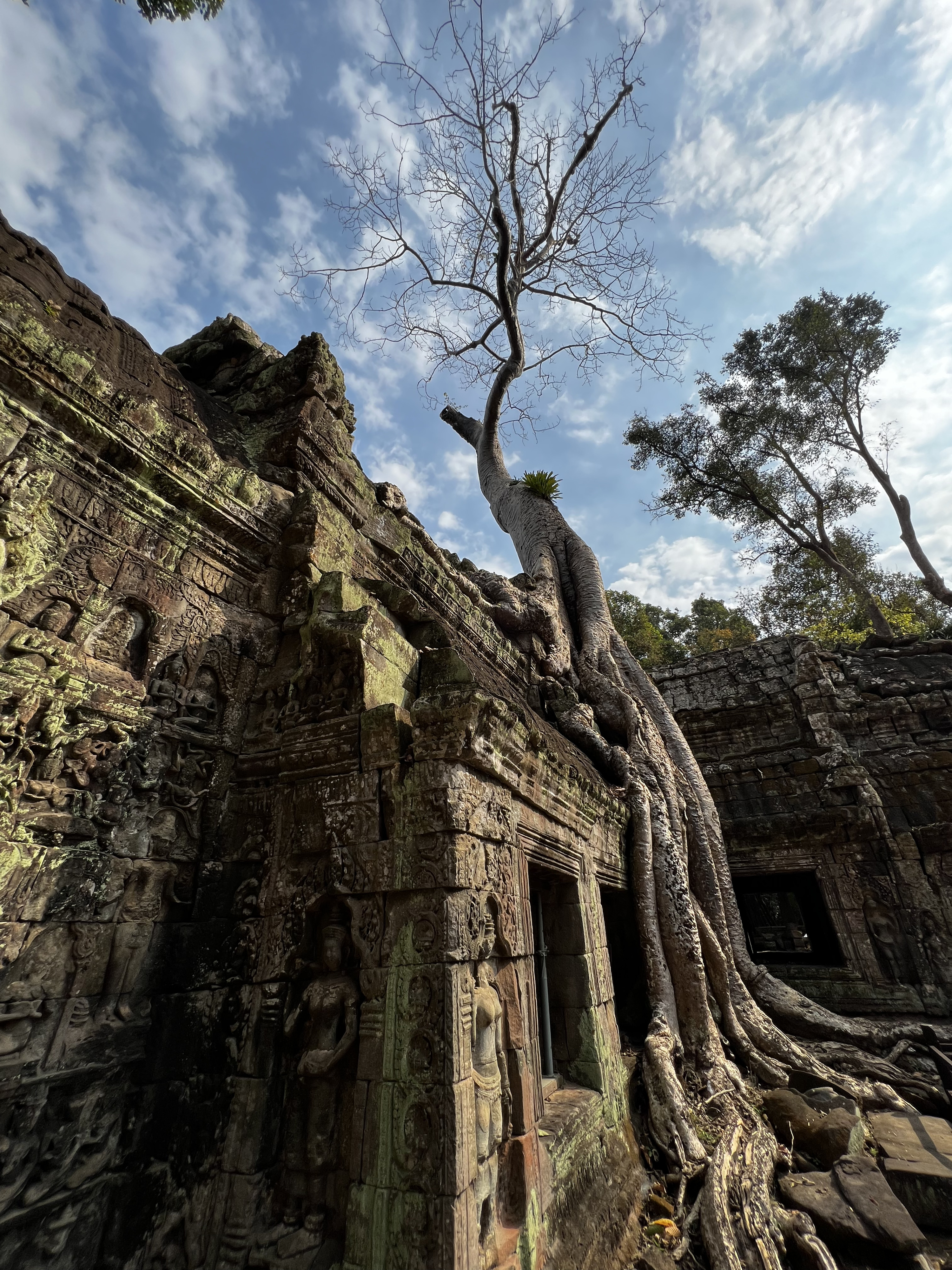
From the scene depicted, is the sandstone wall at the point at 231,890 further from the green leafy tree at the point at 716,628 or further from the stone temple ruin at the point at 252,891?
the green leafy tree at the point at 716,628

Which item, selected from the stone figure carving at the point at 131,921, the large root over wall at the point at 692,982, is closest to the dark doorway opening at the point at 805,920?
the large root over wall at the point at 692,982

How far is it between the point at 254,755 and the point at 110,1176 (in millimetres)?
1668

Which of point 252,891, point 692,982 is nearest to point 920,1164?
point 692,982

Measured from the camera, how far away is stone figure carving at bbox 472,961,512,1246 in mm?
2162

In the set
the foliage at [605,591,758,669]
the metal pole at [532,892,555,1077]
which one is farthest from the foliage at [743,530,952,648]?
the metal pole at [532,892,555,1077]

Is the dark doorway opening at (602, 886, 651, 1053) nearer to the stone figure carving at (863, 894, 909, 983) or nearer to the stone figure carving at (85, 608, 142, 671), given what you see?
the stone figure carving at (863, 894, 909, 983)

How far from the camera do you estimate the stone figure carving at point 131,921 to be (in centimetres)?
231

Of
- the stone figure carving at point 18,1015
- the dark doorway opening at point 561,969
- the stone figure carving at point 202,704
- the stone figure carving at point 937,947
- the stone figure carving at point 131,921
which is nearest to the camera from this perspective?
the stone figure carving at point 18,1015

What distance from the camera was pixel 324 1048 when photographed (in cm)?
230

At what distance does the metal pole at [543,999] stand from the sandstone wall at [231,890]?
342mm

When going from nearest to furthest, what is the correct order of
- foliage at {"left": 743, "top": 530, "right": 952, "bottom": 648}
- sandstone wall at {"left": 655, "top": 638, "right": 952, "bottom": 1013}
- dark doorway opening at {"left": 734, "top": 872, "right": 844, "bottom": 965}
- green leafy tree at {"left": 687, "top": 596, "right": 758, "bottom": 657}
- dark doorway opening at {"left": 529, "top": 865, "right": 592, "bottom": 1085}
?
1. dark doorway opening at {"left": 529, "top": 865, "right": 592, "bottom": 1085}
2. sandstone wall at {"left": 655, "top": 638, "right": 952, "bottom": 1013}
3. dark doorway opening at {"left": 734, "top": 872, "right": 844, "bottom": 965}
4. foliage at {"left": 743, "top": 530, "right": 952, "bottom": 648}
5. green leafy tree at {"left": 687, "top": 596, "right": 758, "bottom": 657}

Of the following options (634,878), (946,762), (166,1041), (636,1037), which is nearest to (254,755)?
(166,1041)

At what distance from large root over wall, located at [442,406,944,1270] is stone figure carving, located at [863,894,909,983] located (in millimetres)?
1067

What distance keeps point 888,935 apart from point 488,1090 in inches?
310
